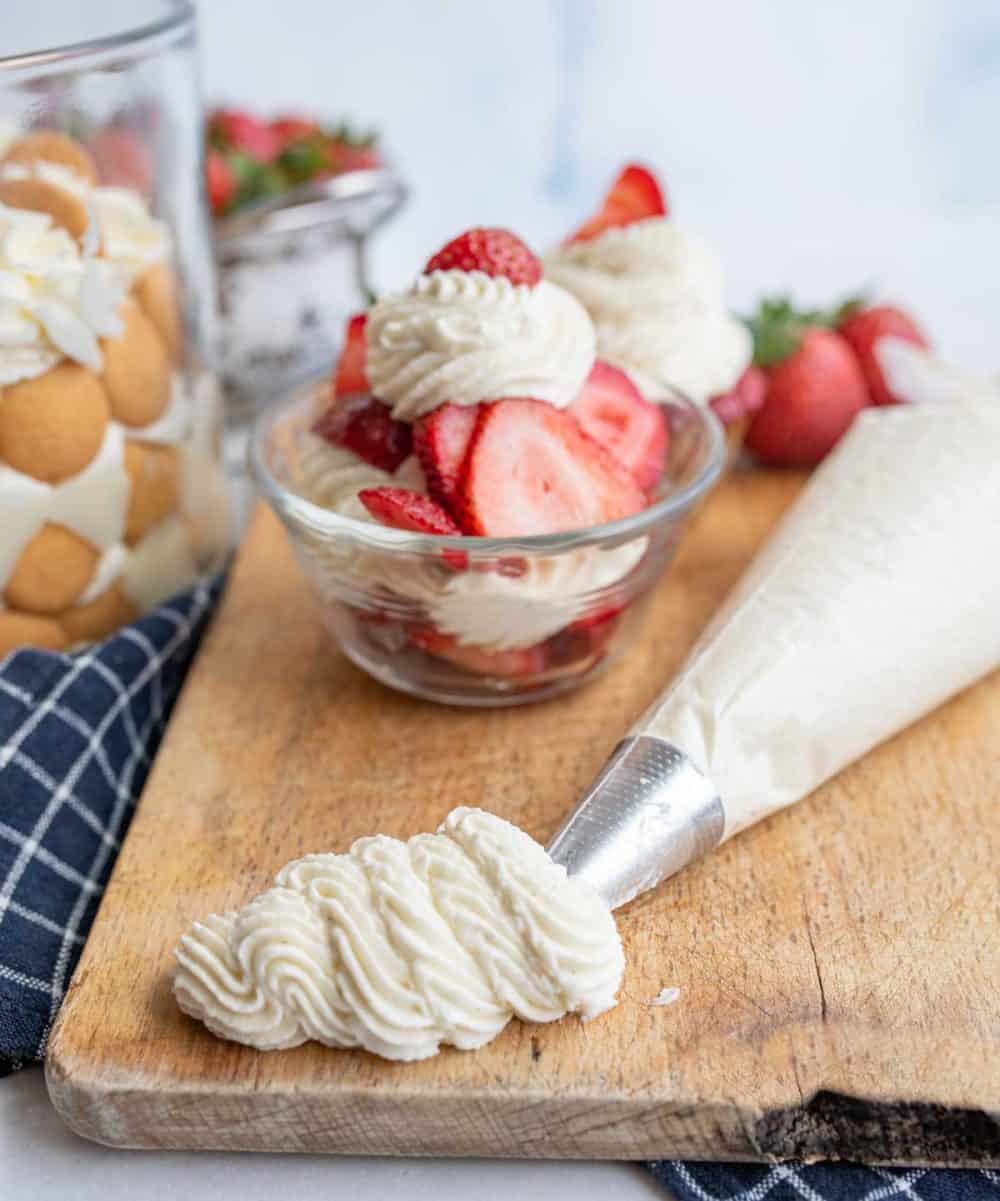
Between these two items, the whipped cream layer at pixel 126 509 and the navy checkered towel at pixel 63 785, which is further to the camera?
the whipped cream layer at pixel 126 509

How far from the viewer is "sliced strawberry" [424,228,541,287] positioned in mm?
1249

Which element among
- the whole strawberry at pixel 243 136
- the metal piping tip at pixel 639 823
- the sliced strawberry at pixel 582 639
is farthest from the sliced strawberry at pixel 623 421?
the whole strawberry at pixel 243 136

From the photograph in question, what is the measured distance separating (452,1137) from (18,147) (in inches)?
36.6

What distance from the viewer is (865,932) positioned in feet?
3.44

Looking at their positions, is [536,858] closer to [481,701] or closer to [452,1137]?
[452,1137]

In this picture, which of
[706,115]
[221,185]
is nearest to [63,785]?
[221,185]

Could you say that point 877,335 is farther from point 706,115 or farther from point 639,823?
point 706,115

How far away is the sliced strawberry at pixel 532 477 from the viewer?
1.17m

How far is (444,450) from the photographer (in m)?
1.18

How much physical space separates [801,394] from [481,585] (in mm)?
729

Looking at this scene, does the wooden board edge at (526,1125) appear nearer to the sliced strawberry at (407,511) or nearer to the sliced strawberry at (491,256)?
the sliced strawberry at (407,511)

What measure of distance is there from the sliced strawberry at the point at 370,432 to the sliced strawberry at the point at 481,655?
0.15 meters

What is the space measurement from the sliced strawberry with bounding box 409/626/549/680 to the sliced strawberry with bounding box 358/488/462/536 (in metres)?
0.13

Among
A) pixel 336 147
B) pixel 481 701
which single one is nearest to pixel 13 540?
pixel 481 701
